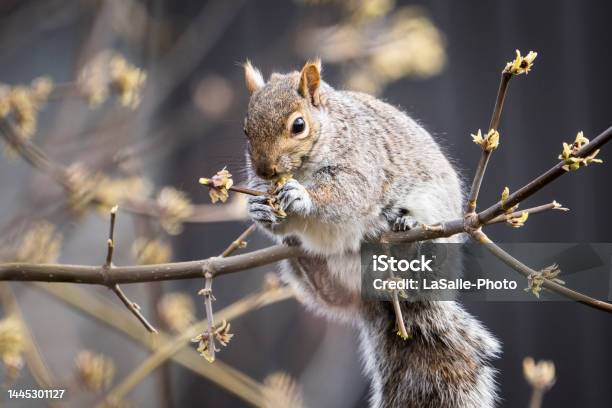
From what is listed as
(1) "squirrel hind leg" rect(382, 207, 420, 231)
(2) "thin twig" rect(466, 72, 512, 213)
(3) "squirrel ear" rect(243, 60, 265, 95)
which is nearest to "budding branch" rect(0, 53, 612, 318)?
(2) "thin twig" rect(466, 72, 512, 213)

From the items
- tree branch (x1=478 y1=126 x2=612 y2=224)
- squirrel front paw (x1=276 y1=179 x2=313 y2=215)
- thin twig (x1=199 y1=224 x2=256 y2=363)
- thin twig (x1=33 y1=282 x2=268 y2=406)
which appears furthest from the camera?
thin twig (x1=33 y1=282 x2=268 y2=406)

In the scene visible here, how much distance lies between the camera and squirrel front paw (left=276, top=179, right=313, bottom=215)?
1.15 m

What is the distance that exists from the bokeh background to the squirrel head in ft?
0.42

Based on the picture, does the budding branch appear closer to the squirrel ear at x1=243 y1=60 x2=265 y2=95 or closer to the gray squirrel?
the gray squirrel

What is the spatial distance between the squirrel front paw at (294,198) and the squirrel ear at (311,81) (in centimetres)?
17

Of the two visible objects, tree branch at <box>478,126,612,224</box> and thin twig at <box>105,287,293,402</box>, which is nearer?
tree branch at <box>478,126,612,224</box>

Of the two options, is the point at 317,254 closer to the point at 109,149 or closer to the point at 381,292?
the point at 381,292

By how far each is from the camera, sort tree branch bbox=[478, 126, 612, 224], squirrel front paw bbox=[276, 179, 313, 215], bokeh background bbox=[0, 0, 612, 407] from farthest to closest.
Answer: bokeh background bbox=[0, 0, 612, 407] → squirrel front paw bbox=[276, 179, 313, 215] → tree branch bbox=[478, 126, 612, 224]

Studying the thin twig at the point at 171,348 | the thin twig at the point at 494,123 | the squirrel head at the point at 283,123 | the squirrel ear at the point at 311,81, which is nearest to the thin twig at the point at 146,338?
the thin twig at the point at 171,348

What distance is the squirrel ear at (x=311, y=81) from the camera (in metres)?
1.26

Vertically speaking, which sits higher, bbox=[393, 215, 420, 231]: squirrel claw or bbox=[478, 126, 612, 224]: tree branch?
bbox=[393, 215, 420, 231]: squirrel claw

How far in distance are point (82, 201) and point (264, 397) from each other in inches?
20.3

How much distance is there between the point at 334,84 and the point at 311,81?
0.48 m

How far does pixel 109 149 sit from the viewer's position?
134 cm
